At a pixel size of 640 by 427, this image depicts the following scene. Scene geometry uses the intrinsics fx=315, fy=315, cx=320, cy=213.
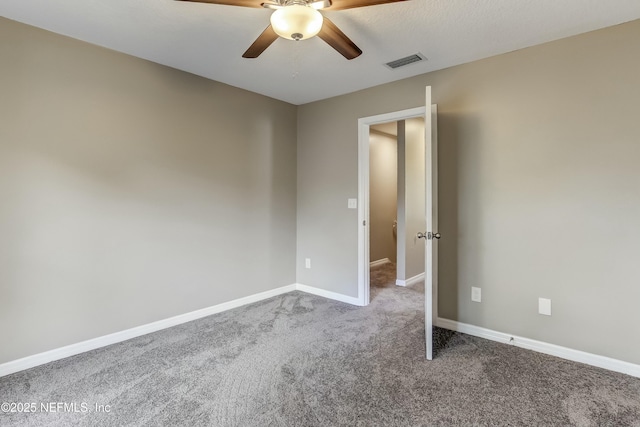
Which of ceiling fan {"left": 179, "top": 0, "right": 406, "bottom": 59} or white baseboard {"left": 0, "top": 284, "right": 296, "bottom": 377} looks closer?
ceiling fan {"left": 179, "top": 0, "right": 406, "bottom": 59}

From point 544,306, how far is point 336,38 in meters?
2.52

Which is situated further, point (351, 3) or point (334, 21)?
point (334, 21)

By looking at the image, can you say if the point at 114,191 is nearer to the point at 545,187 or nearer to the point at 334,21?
the point at 334,21

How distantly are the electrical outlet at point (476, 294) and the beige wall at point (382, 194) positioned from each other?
9.52ft

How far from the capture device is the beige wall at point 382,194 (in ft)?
18.6

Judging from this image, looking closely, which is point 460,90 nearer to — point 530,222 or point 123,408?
point 530,222

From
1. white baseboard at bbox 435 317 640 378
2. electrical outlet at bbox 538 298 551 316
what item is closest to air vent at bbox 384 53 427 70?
electrical outlet at bbox 538 298 551 316

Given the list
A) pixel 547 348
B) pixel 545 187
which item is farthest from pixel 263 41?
pixel 547 348

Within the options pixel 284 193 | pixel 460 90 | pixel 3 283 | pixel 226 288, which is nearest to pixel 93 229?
pixel 3 283

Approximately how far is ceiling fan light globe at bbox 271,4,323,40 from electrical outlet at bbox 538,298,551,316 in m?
2.58

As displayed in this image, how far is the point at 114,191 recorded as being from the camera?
262 cm

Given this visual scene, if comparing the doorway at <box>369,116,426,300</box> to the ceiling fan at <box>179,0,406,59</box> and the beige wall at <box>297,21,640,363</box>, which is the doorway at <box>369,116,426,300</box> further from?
the ceiling fan at <box>179,0,406,59</box>

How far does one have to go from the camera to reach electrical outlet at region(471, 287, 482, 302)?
9.16ft

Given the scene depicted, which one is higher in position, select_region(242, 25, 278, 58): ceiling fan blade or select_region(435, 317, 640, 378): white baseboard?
select_region(242, 25, 278, 58): ceiling fan blade
